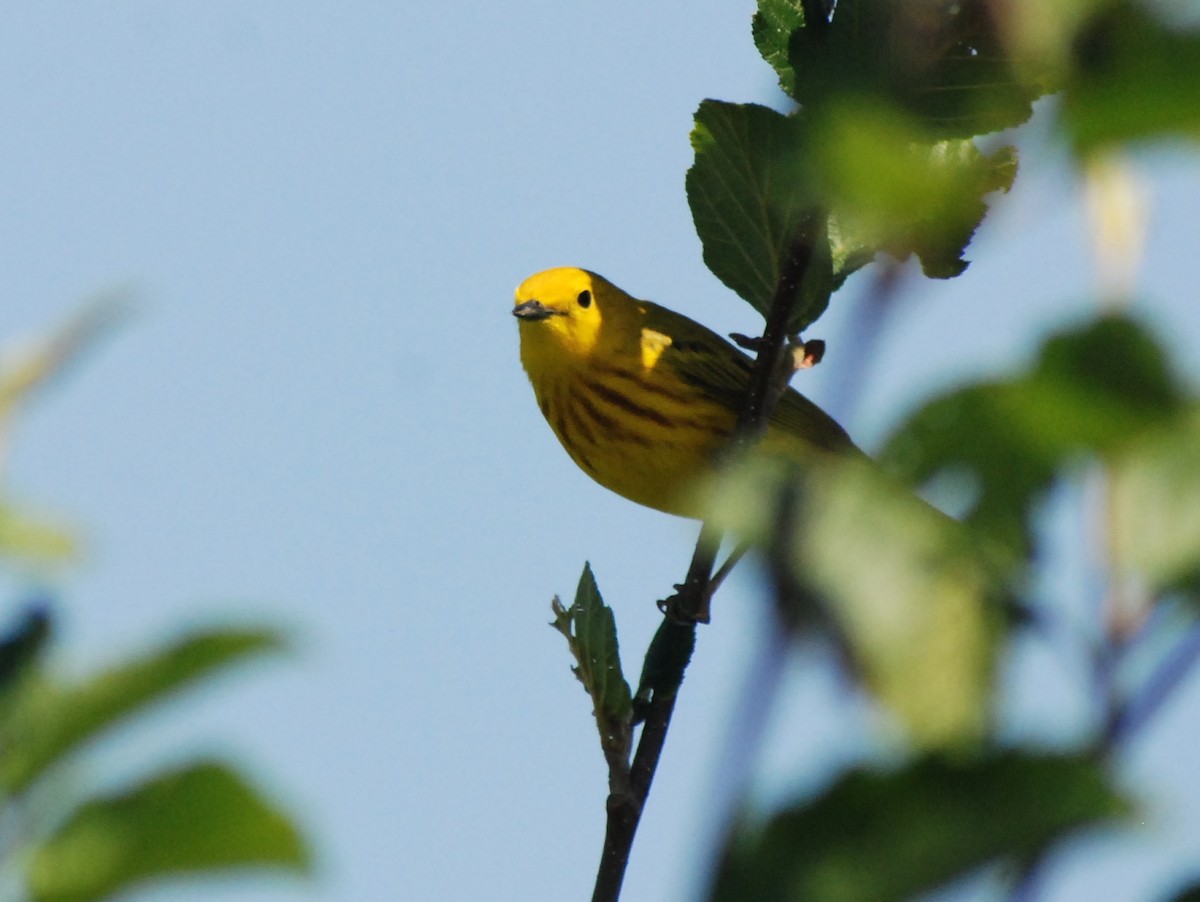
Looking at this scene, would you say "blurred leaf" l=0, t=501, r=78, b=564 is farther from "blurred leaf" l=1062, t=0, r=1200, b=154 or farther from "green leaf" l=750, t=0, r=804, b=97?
"green leaf" l=750, t=0, r=804, b=97

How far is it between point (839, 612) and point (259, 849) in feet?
1.10

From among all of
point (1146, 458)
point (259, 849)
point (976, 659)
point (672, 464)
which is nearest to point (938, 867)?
point (976, 659)

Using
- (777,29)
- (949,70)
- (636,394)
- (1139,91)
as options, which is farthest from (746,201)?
(636,394)

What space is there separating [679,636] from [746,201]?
78 cm

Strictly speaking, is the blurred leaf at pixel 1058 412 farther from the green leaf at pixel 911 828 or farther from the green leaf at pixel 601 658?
the green leaf at pixel 601 658

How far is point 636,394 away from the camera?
17.7 ft

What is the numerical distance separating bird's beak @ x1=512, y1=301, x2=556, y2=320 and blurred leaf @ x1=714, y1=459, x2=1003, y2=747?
15.9 ft

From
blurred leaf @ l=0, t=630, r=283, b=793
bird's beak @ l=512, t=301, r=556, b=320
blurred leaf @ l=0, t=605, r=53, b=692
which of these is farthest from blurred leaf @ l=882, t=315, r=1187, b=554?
bird's beak @ l=512, t=301, r=556, b=320

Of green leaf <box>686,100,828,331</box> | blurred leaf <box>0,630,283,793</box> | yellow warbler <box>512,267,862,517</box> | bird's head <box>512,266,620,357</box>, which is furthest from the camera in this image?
bird's head <box>512,266,620,357</box>

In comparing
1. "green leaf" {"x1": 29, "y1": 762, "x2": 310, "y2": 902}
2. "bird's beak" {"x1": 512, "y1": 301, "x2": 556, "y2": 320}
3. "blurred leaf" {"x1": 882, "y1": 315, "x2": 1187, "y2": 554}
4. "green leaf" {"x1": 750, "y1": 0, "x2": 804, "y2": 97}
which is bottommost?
"green leaf" {"x1": 29, "y1": 762, "x2": 310, "y2": 902}

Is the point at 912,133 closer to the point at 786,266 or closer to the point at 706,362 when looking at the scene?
the point at 786,266

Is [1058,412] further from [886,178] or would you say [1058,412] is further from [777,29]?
[777,29]

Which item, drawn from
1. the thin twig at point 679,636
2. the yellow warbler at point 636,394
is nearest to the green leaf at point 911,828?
the thin twig at point 679,636

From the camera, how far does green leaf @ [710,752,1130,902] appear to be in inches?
30.8
